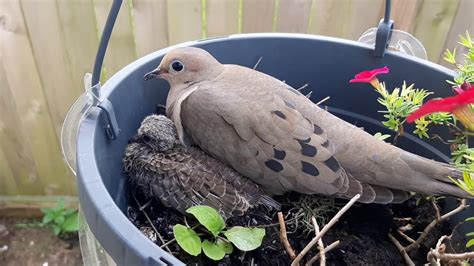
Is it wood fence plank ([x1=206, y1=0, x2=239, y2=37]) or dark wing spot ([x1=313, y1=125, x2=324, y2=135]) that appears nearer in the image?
dark wing spot ([x1=313, y1=125, x2=324, y2=135])

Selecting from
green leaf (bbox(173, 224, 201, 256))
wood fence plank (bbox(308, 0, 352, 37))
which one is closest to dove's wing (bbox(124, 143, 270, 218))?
green leaf (bbox(173, 224, 201, 256))

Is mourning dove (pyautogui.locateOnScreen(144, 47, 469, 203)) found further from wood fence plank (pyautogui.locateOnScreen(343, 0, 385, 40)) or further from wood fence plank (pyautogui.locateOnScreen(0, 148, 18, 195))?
wood fence plank (pyautogui.locateOnScreen(0, 148, 18, 195))

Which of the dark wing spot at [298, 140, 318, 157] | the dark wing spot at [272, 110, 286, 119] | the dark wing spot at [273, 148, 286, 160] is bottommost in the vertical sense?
the dark wing spot at [273, 148, 286, 160]

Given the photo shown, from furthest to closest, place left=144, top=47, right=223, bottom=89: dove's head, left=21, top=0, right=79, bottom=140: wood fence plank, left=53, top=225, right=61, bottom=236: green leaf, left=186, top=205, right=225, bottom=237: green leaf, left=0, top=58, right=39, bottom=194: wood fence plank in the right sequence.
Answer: left=53, top=225, right=61, bottom=236: green leaf → left=0, top=58, right=39, bottom=194: wood fence plank → left=21, top=0, right=79, bottom=140: wood fence plank → left=144, top=47, right=223, bottom=89: dove's head → left=186, top=205, right=225, bottom=237: green leaf

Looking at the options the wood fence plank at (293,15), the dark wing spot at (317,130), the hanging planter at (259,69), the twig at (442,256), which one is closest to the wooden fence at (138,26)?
the wood fence plank at (293,15)

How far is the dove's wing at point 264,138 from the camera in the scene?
78cm

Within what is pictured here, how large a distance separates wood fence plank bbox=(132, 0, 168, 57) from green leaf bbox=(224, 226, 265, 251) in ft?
3.10

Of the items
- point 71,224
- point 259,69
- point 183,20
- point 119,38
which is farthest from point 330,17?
point 71,224

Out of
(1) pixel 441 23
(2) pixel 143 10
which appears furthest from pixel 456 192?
(2) pixel 143 10

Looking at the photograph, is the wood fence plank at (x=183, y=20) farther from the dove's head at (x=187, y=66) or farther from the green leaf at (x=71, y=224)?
the green leaf at (x=71, y=224)

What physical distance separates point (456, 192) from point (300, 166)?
0.26m

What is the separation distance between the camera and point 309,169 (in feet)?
2.54

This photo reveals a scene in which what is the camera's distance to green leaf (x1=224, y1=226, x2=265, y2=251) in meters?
0.68

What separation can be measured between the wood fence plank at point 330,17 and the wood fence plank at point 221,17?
A: 256mm
